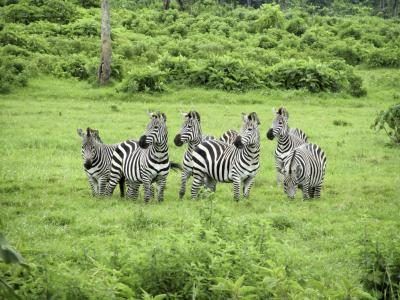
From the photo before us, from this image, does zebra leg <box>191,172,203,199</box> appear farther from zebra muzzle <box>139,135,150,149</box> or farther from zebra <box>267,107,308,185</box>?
zebra <box>267,107,308,185</box>

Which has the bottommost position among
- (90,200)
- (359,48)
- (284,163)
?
(90,200)

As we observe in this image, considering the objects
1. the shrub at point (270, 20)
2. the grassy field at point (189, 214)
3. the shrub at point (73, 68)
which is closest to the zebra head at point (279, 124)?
the grassy field at point (189, 214)

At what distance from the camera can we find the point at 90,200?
12.5 m

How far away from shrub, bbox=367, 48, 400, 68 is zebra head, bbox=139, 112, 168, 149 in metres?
24.5

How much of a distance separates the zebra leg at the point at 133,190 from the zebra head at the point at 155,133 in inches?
34.6

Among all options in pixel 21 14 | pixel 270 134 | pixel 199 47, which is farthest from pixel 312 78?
pixel 21 14

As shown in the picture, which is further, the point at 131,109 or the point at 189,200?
the point at 131,109

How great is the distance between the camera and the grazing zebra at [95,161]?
1275 centimetres

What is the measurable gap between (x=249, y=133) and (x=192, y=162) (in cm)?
128

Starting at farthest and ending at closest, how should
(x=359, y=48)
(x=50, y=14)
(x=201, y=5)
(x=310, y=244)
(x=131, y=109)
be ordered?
(x=201, y=5) → (x=50, y=14) → (x=359, y=48) → (x=131, y=109) → (x=310, y=244)

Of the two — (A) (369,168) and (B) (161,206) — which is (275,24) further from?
(B) (161,206)

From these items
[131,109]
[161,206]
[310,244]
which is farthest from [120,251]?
[131,109]

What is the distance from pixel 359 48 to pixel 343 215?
26.1 metres

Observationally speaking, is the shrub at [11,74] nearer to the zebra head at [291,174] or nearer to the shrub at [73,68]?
the shrub at [73,68]
